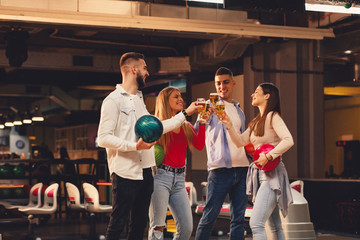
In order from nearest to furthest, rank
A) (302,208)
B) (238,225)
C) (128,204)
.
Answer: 1. (128,204)
2. (238,225)
3. (302,208)

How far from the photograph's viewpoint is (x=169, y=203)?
4.79 m

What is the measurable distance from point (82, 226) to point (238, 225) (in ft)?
21.9

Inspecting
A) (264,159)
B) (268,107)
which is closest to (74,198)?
(268,107)

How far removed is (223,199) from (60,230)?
6004 millimetres

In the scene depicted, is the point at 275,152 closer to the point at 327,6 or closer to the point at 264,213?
the point at 264,213

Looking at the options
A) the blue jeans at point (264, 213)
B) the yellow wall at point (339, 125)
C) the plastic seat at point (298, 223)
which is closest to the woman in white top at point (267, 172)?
the blue jeans at point (264, 213)

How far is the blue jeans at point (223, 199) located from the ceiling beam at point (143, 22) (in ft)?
12.5

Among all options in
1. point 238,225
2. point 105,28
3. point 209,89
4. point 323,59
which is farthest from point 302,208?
point 209,89

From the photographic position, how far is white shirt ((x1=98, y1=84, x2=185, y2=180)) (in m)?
3.94

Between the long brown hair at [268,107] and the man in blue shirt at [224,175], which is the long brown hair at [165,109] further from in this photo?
the long brown hair at [268,107]

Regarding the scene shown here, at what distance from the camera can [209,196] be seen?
5.10 meters

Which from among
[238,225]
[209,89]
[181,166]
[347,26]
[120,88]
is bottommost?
[238,225]

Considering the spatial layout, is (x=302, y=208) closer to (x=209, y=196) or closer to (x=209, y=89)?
(x=209, y=196)

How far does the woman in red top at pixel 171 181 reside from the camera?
15.3 feet
